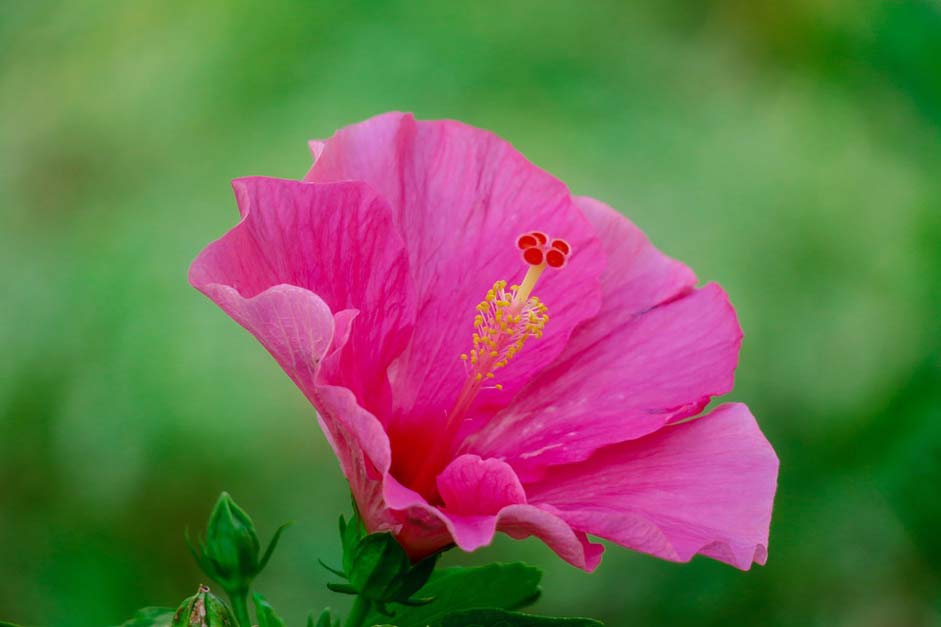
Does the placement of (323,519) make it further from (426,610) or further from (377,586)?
(377,586)

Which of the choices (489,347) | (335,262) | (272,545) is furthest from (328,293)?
(272,545)

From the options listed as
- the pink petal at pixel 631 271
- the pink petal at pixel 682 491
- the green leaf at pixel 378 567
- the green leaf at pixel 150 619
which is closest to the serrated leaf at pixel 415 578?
the green leaf at pixel 378 567

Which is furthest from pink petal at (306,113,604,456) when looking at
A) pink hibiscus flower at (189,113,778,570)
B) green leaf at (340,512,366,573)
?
green leaf at (340,512,366,573)

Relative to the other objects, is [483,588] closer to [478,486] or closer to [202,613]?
[478,486]

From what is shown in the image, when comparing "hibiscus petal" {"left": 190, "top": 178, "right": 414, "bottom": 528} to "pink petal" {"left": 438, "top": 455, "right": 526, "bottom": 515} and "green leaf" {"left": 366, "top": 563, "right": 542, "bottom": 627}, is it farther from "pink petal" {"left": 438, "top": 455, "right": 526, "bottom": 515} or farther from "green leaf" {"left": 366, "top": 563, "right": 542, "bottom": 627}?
"green leaf" {"left": 366, "top": 563, "right": 542, "bottom": 627}

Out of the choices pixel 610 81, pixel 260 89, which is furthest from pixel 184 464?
pixel 610 81
